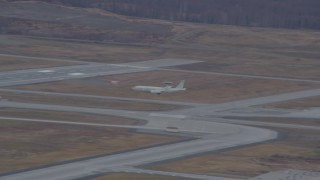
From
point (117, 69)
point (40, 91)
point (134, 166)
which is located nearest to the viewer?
point (134, 166)

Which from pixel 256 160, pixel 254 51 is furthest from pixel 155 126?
pixel 254 51

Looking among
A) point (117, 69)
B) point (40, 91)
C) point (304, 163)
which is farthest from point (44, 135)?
point (117, 69)

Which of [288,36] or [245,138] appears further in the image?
[288,36]

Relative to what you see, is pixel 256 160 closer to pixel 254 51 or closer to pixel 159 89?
pixel 159 89

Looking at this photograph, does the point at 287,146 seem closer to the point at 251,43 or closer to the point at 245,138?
the point at 245,138

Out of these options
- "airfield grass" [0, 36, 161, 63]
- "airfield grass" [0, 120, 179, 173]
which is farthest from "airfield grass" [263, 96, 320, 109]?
"airfield grass" [0, 36, 161, 63]

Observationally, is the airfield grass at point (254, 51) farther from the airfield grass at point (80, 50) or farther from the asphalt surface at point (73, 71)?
the airfield grass at point (80, 50)
